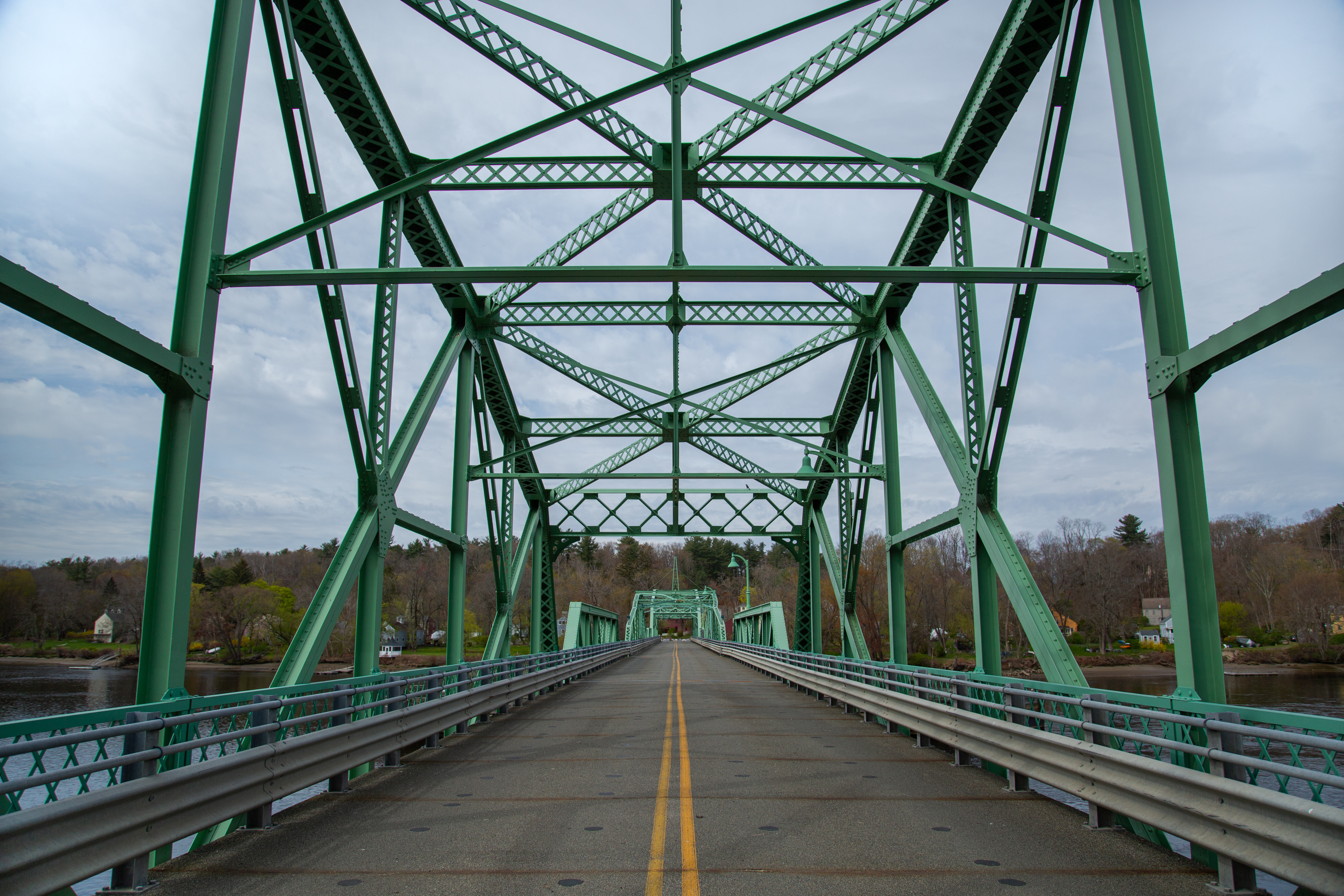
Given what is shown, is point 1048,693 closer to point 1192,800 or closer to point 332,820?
point 1192,800

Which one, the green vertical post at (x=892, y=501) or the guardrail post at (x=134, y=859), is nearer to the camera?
the guardrail post at (x=134, y=859)

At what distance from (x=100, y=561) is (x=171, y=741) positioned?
105 meters

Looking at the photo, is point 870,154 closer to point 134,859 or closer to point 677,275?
point 677,275

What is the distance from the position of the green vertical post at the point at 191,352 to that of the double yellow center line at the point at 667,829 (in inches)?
182

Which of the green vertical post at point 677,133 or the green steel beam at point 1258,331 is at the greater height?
the green vertical post at point 677,133

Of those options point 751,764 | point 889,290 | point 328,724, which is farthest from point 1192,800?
point 889,290

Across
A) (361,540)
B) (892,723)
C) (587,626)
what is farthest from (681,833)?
(587,626)

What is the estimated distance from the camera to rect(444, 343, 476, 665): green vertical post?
16922 millimetres

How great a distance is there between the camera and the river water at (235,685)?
34250 mm

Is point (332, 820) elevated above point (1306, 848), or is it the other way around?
point (1306, 848)

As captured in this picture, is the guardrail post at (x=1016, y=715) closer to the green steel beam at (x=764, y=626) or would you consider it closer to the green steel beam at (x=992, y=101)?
the green steel beam at (x=992, y=101)

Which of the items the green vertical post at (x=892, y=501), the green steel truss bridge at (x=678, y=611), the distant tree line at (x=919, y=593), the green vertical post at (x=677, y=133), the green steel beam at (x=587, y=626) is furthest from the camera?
the green steel truss bridge at (x=678, y=611)

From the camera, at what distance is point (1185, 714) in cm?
591

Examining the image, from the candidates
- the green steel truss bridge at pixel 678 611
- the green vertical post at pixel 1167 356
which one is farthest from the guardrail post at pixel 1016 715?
the green steel truss bridge at pixel 678 611
